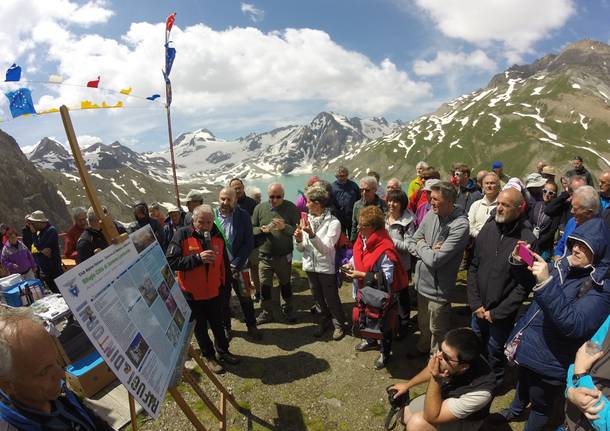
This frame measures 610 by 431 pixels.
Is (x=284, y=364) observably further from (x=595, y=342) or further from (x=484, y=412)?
(x=595, y=342)

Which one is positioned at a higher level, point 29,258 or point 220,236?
point 220,236

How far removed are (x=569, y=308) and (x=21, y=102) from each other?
6397 mm

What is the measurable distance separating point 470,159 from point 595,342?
156565 mm

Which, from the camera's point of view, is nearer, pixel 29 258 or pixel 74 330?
pixel 74 330

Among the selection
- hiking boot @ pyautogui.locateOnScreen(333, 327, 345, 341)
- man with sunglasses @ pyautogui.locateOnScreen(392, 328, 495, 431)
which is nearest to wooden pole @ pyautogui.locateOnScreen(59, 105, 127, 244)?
man with sunglasses @ pyautogui.locateOnScreen(392, 328, 495, 431)

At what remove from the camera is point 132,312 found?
9.31ft

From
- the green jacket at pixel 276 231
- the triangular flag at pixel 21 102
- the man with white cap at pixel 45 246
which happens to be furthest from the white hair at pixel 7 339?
the man with white cap at pixel 45 246

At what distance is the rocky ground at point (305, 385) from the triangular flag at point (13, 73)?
4.99 metres

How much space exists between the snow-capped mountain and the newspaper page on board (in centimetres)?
13074

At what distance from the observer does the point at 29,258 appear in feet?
28.8

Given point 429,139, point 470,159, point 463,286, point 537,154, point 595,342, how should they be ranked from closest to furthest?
point 595,342
point 463,286
point 537,154
point 470,159
point 429,139

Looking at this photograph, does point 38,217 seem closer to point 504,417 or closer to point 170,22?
point 170,22

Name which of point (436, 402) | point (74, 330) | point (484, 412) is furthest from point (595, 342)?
point (74, 330)

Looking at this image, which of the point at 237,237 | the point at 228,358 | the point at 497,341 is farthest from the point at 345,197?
the point at 497,341
